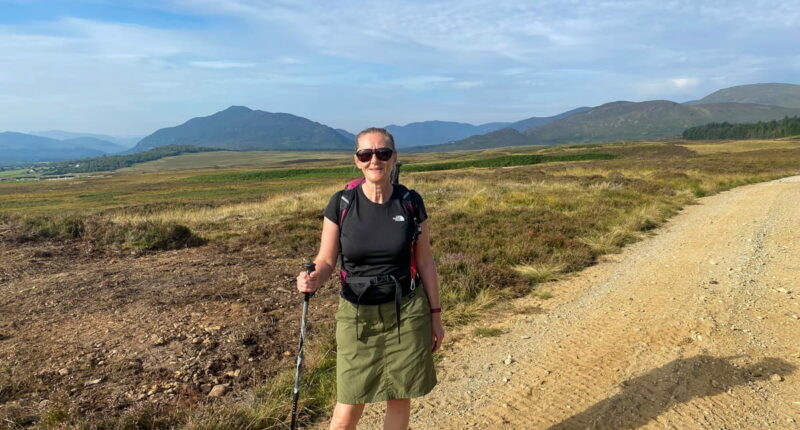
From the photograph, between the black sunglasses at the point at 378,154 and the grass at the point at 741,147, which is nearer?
the black sunglasses at the point at 378,154

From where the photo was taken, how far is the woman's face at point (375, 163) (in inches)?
112

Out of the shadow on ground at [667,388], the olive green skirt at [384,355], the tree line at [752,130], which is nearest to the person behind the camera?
the olive green skirt at [384,355]

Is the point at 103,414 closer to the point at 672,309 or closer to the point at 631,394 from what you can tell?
the point at 631,394

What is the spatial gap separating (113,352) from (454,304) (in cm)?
442

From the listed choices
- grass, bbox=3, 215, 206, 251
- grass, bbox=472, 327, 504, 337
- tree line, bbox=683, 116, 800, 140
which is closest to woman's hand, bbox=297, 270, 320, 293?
grass, bbox=472, 327, 504, 337

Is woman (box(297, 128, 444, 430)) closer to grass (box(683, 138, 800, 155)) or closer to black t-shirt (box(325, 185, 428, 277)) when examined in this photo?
black t-shirt (box(325, 185, 428, 277))

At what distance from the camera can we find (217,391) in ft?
15.0

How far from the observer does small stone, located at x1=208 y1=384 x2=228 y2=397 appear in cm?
453

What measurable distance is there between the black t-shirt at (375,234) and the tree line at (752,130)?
176008 mm

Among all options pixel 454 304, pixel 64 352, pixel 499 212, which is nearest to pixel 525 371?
pixel 454 304

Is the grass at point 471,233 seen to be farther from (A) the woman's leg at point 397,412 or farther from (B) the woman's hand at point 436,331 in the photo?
(B) the woman's hand at point 436,331

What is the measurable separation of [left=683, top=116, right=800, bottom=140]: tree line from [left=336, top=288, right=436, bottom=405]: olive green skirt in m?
176

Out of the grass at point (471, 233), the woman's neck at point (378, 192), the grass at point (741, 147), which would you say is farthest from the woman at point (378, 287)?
the grass at point (741, 147)

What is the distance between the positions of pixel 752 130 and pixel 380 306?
19725cm
